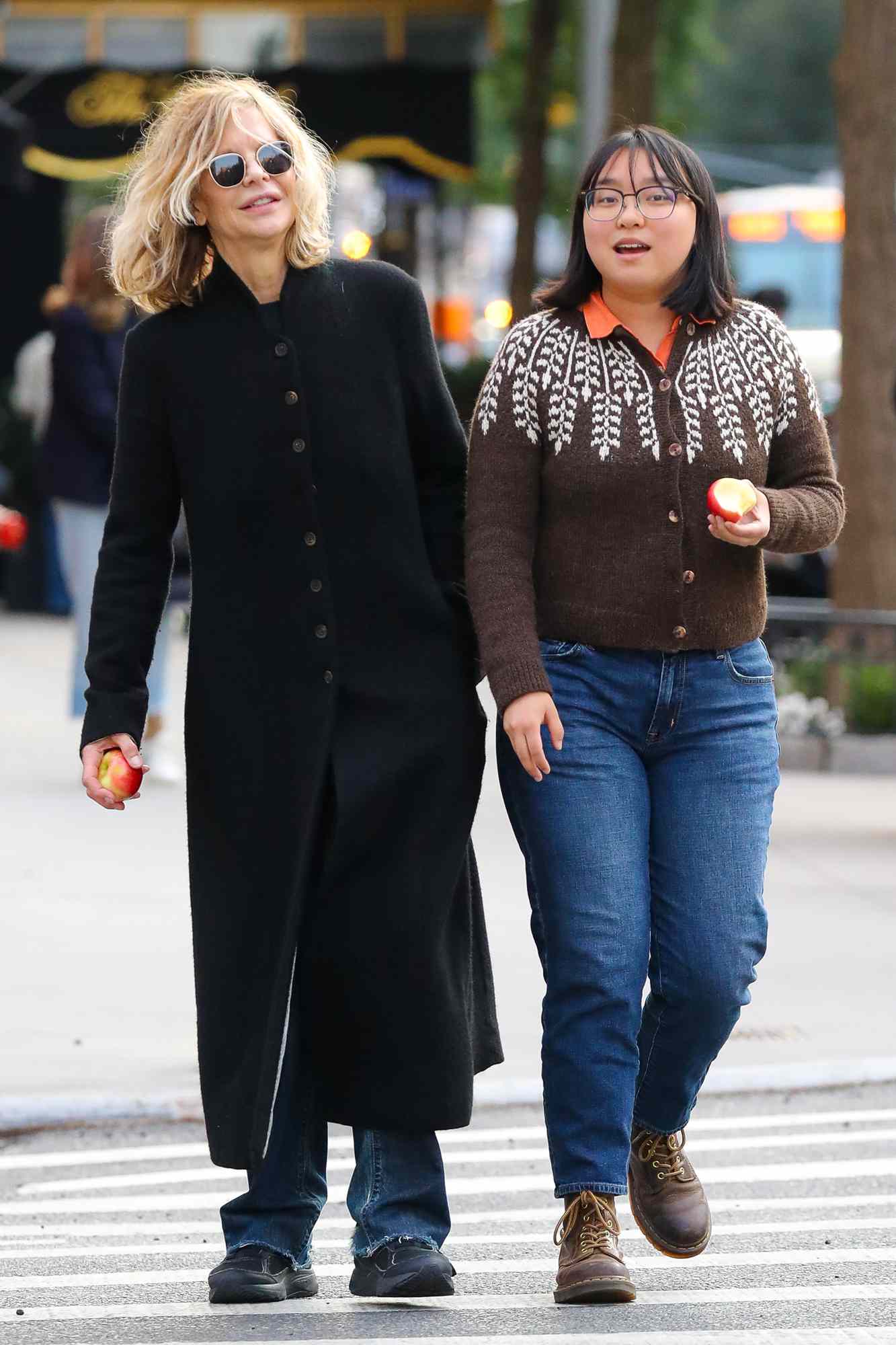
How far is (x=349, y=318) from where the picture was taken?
13.3 feet

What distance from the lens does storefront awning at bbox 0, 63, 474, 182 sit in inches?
780

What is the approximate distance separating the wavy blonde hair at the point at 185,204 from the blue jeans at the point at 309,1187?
1219 mm

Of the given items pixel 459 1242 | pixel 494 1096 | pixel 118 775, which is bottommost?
pixel 494 1096

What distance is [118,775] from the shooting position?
406 cm

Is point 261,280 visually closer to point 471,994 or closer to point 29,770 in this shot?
point 471,994

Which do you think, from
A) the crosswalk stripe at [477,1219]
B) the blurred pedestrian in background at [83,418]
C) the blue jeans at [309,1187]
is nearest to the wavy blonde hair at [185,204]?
the blue jeans at [309,1187]

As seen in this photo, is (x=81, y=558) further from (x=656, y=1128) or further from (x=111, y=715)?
(x=656, y=1128)

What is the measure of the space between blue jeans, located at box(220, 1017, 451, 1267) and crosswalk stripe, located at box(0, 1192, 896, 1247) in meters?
0.60

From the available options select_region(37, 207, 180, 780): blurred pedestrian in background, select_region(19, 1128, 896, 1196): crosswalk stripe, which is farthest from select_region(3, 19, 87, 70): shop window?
select_region(19, 1128, 896, 1196): crosswalk stripe

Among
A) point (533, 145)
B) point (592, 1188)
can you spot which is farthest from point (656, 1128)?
point (533, 145)

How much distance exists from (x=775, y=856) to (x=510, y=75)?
17.4 m

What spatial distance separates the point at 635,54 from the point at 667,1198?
13551 mm

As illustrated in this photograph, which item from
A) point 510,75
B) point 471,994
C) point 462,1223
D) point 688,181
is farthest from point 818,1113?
point 510,75

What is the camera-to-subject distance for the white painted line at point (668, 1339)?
3.82 m
